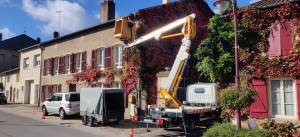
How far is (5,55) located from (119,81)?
29.8m

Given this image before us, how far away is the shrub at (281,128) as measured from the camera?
898 centimetres

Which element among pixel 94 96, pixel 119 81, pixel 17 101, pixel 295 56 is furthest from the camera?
pixel 17 101

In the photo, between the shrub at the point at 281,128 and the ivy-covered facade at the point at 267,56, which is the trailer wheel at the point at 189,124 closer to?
the ivy-covered facade at the point at 267,56

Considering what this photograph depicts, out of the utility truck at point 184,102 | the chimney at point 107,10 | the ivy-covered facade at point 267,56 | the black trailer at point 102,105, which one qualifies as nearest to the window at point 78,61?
the chimney at point 107,10

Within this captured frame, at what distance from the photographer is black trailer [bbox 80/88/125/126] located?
38.1 ft

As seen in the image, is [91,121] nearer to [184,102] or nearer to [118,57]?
[184,102]

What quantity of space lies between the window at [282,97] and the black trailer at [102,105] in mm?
7139

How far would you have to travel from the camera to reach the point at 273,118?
31.6 ft

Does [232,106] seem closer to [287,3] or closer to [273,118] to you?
[273,118]

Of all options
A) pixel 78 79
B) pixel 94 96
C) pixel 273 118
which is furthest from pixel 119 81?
pixel 273 118

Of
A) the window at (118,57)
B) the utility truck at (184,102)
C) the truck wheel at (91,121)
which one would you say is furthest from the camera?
the window at (118,57)

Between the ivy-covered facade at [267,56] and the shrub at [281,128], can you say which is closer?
the shrub at [281,128]

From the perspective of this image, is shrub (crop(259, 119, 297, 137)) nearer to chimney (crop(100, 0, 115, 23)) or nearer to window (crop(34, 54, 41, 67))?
chimney (crop(100, 0, 115, 23))

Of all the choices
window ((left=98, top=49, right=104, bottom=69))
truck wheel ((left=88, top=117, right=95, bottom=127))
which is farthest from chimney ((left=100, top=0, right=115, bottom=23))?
truck wheel ((left=88, top=117, right=95, bottom=127))
